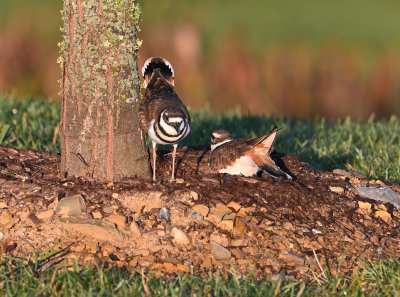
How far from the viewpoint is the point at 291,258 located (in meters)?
5.22

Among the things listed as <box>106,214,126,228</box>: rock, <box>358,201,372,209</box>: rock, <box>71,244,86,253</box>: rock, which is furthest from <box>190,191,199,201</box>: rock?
<box>358,201,372,209</box>: rock

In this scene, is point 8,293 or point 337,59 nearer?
point 8,293

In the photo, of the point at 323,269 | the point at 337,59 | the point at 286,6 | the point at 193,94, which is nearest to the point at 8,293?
the point at 323,269

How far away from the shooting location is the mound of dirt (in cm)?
512

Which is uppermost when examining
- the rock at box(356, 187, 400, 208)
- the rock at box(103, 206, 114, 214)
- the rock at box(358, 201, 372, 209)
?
the rock at box(103, 206, 114, 214)

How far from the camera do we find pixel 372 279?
4852 millimetres

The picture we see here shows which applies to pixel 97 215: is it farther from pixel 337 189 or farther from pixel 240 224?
pixel 337 189

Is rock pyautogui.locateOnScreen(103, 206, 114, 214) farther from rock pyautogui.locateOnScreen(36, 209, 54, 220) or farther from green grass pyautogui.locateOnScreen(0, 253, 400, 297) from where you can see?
green grass pyautogui.locateOnScreen(0, 253, 400, 297)

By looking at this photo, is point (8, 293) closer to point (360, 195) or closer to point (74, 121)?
point (74, 121)

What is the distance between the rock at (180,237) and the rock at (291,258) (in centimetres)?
75

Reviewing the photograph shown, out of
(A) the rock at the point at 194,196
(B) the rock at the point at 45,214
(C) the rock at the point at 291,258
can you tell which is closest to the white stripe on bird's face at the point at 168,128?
(A) the rock at the point at 194,196

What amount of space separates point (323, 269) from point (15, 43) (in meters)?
9.79

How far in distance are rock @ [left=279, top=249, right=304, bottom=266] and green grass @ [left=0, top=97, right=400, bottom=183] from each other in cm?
269

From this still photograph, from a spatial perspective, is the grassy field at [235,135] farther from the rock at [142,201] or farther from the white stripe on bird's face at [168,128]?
the white stripe on bird's face at [168,128]
